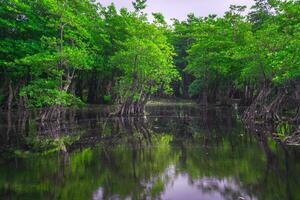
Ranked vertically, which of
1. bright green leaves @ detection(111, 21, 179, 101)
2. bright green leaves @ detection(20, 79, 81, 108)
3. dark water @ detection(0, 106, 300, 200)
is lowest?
dark water @ detection(0, 106, 300, 200)

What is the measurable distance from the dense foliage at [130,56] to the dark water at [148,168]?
7651 mm

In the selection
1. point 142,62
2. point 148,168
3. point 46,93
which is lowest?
point 148,168

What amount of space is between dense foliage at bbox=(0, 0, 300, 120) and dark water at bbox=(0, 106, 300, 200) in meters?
7.65

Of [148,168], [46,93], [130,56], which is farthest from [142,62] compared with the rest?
[148,168]

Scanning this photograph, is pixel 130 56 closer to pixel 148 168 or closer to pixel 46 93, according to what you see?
pixel 46 93

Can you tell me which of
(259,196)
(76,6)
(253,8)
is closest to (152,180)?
(259,196)

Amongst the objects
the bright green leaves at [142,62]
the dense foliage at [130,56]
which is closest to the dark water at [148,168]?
the dense foliage at [130,56]

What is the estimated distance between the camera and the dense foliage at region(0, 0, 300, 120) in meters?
26.0

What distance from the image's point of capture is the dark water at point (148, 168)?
888cm

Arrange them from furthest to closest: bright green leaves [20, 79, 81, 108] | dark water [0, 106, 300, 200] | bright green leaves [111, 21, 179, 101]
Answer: bright green leaves [111, 21, 179, 101]
bright green leaves [20, 79, 81, 108]
dark water [0, 106, 300, 200]

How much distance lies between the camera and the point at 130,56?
33.8 metres

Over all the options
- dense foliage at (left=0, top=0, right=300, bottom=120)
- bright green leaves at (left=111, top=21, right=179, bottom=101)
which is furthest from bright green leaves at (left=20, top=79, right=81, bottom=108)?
bright green leaves at (left=111, top=21, right=179, bottom=101)

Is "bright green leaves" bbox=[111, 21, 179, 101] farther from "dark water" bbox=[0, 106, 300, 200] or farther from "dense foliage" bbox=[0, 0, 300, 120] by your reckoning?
"dark water" bbox=[0, 106, 300, 200]

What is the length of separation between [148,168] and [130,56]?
23.5 meters
